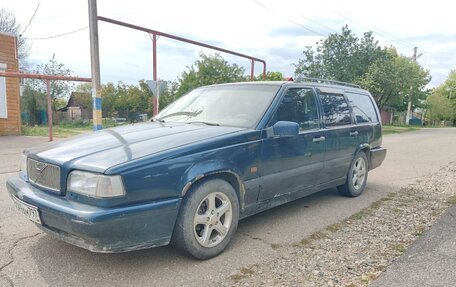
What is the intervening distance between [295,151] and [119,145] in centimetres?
204

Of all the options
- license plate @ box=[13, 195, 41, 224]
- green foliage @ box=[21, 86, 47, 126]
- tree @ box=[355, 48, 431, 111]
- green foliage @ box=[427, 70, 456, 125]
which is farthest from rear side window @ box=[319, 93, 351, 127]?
green foliage @ box=[427, 70, 456, 125]

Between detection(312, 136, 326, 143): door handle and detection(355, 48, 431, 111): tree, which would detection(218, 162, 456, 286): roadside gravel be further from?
detection(355, 48, 431, 111): tree

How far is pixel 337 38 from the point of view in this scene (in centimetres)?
2834

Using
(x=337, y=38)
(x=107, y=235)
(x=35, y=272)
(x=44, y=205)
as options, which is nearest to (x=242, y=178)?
(x=107, y=235)

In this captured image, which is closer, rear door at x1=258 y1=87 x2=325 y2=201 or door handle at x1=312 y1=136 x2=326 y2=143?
rear door at x1=258 y1=87 x2=325 y2=201

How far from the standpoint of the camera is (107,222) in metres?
2.64

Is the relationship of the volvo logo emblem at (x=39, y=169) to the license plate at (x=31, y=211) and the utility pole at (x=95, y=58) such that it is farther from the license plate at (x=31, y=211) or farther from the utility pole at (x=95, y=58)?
the utility pole at (x=95, y=58)

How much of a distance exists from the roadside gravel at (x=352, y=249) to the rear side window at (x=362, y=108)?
4.57ft

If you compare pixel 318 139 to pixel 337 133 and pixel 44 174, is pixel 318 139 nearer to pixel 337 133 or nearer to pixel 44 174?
pixel 337 133

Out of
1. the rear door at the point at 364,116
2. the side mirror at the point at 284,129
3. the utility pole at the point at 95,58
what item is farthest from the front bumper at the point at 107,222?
the utility pole at the point at 95,58

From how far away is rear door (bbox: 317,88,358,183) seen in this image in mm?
4902

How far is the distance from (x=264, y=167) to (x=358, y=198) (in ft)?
8.59

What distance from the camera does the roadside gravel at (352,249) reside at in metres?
2.95

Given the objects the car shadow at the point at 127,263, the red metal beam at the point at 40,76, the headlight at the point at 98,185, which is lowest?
the car shadow at the point at 127,263
